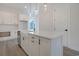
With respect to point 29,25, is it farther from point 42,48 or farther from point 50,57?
point 50,57

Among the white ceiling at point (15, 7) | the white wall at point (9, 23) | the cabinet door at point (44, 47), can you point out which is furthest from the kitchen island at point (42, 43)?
the white ceiling at point (15, 7)

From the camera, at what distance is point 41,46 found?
1650 millimetres

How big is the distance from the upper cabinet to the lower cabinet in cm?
24

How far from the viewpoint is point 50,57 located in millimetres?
1596

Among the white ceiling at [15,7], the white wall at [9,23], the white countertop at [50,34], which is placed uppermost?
the white ceiling at [15,7]

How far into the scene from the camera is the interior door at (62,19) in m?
1.62

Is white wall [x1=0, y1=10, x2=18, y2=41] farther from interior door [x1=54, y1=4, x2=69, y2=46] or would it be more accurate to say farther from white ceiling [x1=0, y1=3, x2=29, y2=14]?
interior door [x1=54, y1=4, x2=69, y2=46]

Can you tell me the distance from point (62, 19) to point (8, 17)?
70 cm

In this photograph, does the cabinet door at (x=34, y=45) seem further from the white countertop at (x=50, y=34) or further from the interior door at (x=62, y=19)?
the interior door at (x=62, y=19)

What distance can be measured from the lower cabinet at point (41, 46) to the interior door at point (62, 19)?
0.31ft

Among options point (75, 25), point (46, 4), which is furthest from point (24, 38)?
point (75, 25)

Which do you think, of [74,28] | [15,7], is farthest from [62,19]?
[15,7]

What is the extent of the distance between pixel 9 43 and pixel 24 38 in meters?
0.21

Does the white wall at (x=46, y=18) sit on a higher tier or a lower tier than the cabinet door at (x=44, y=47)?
higher
